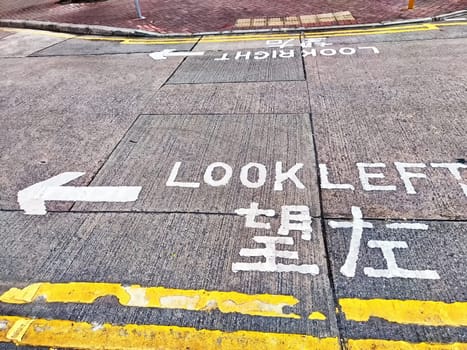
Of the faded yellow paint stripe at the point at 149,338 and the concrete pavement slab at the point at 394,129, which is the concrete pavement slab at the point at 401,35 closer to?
the concrete pavement slab at the point at 394,129

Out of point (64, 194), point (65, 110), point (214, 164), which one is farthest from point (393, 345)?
point (65, 110)

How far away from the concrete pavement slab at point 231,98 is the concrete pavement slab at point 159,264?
2281mm

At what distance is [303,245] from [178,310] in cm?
106

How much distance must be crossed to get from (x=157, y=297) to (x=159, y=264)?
0.32m

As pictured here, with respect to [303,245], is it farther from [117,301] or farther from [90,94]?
[90,94]

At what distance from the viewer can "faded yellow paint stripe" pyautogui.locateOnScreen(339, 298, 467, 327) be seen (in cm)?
253

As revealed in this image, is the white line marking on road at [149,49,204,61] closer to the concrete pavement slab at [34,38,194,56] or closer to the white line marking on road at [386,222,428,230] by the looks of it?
the concrete pavement slab at [34,38,194,56]

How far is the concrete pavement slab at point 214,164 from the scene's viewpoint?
12.1 feet

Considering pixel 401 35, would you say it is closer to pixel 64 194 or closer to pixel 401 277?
pixel 401 277

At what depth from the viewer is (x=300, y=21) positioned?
31.1ft

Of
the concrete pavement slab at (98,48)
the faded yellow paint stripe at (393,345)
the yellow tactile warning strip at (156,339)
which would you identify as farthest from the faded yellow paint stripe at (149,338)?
the concrete pavement slab at (98,48)

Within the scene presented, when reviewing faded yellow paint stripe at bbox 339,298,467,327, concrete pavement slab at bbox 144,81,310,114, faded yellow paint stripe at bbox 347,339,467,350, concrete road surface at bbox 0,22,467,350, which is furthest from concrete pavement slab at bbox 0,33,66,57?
faded yellow paint stripe at bbox 347,339,467,350

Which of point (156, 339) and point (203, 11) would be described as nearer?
point (156, 339)

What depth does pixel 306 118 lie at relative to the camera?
5.04 metres
